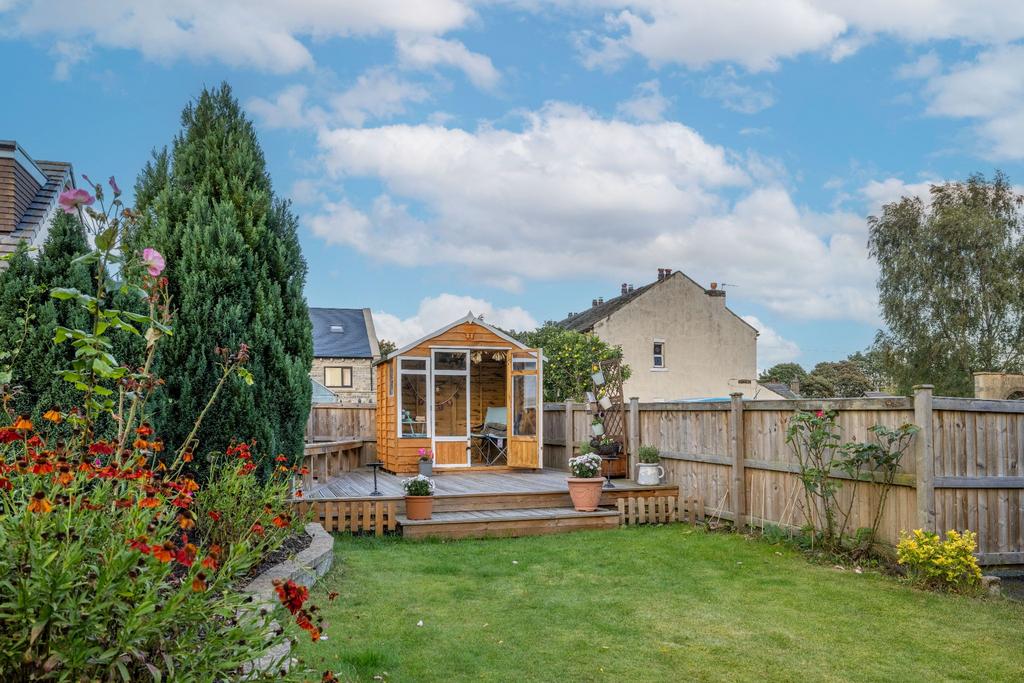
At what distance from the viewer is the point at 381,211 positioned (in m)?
13.6

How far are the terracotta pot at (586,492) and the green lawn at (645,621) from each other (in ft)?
6.24

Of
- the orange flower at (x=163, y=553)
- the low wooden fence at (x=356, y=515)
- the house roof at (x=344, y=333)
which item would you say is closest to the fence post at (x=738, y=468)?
the low wooden fence at (x=356, y=515)

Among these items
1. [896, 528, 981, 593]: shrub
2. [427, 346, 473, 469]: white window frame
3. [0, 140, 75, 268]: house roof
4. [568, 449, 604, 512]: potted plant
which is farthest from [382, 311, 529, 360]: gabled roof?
[896, 528, 981, 593]: shrub

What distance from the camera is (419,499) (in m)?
9.20

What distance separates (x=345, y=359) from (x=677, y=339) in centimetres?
1232

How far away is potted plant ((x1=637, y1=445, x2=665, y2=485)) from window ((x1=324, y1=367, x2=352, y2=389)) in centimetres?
1911

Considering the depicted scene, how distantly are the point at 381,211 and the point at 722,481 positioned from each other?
24.8 ft

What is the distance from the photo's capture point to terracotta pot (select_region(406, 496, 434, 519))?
920 cm

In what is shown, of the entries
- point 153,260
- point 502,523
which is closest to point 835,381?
point 502,523

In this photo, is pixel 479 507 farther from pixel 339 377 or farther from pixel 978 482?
pixel 339 377

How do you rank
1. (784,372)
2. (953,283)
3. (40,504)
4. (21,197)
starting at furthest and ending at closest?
(784,372)
(953,283)
(21,197)
(40,504)

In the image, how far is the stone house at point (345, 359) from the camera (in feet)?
91.9

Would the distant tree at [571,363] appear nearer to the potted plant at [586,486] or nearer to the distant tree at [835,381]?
the potted plant at [586,486]

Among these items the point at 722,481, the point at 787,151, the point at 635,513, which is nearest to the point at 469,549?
the point at 635,513
